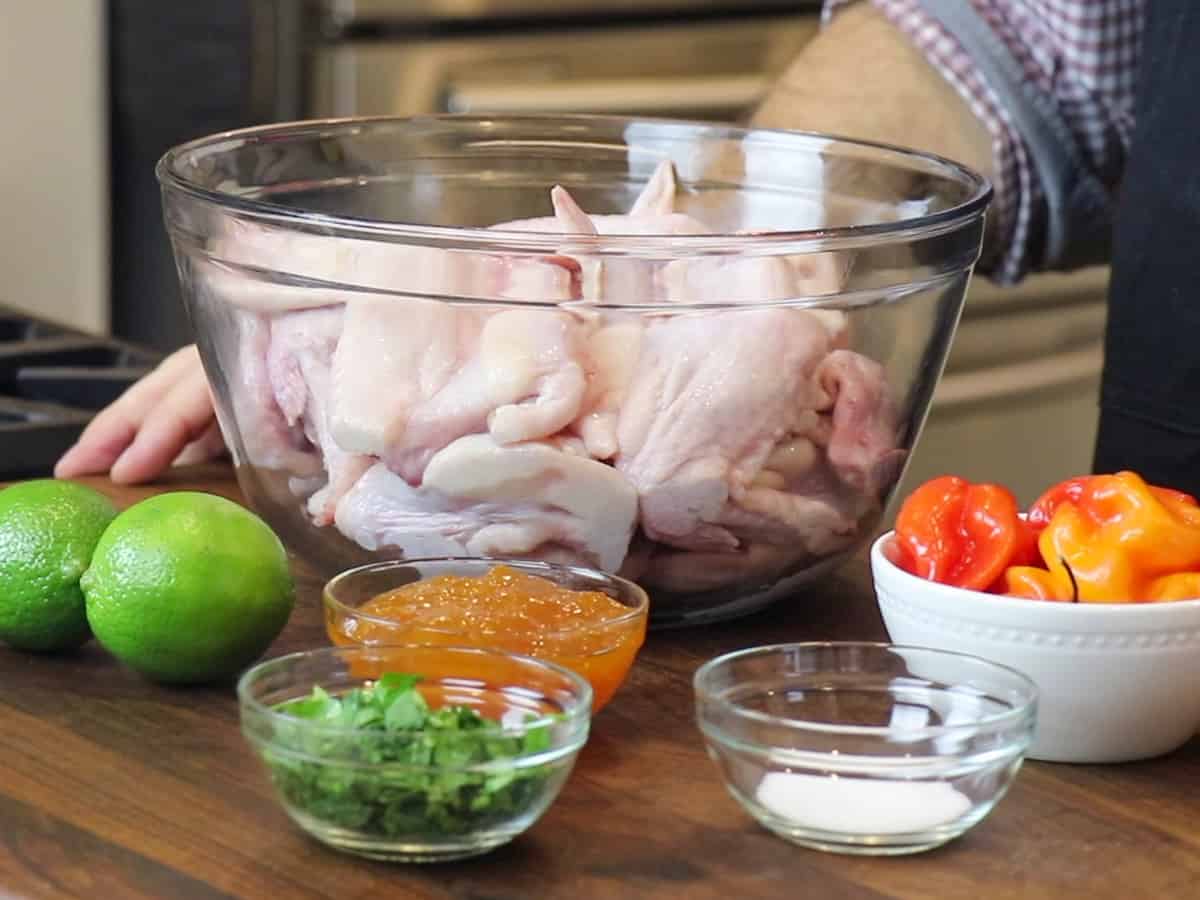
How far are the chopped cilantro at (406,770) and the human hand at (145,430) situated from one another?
0.58 metres

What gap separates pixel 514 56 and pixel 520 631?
186 cm

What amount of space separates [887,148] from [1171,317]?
39cm

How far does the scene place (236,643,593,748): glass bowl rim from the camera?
694 millimetres

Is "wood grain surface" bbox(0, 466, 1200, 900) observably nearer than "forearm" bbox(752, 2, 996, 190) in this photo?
Yes

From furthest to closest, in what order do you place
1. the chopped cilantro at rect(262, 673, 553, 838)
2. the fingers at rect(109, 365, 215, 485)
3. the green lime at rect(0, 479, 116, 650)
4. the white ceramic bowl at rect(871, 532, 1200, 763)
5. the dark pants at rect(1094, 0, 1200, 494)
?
the dark pants at rect(1094, 0, 1200, 494), the fingers at rect(109, 365, 215, 485), the green lime at rect(0, 479, 116, 650), the white ceramic bowl at rect(871, 532, 1200, 763), the chopped cilantro at rect(262, 673, 553, 838)

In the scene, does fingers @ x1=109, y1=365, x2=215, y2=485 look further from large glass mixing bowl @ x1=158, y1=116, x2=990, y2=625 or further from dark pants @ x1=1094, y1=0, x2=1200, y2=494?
dark pants @ x1=1094, y1=0, x2=1200, y2=494

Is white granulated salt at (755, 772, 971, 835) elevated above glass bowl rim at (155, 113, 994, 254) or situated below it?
below

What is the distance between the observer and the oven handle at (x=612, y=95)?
8.32ft

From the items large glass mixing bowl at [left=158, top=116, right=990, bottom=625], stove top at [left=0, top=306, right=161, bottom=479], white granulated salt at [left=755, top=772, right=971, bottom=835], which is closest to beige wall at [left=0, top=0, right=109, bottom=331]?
stove top at [left=0, top=306, right=161, bottom=479]

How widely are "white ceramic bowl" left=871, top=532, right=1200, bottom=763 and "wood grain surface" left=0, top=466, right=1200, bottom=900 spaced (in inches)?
0.7

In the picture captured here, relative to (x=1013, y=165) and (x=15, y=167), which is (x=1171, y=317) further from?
(x=15, y=167)

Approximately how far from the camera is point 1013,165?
5.34ft

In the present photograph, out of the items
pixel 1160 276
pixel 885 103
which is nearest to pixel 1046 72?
pixel 885 103

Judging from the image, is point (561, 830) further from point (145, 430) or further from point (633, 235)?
point (145, 430)
